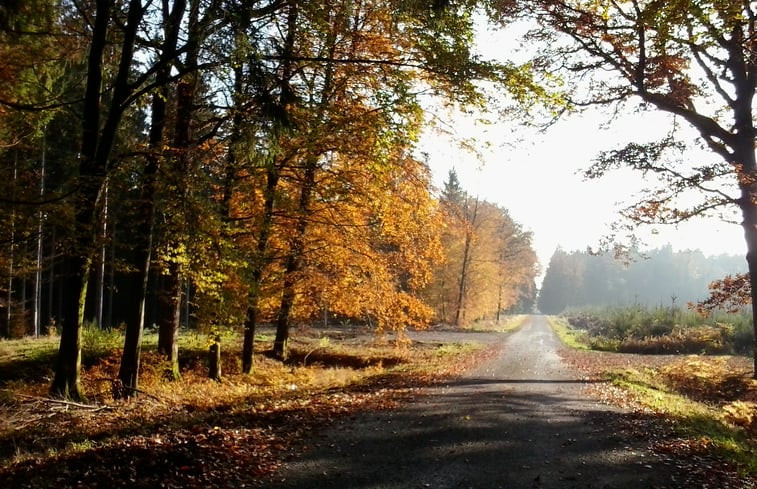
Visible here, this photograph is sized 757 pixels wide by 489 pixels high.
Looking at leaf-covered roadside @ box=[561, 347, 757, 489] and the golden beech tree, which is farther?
the golden beech tree

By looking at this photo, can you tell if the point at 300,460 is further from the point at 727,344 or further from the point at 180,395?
the point at 727,344

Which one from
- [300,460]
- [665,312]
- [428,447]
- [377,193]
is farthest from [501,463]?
[665,312]

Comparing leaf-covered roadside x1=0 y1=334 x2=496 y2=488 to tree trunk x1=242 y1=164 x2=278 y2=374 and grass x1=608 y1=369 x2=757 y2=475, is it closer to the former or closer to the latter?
tree trunk x1=242 y1=164 x2=278 y2=374

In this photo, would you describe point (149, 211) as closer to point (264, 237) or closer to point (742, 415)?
point (264, 237)

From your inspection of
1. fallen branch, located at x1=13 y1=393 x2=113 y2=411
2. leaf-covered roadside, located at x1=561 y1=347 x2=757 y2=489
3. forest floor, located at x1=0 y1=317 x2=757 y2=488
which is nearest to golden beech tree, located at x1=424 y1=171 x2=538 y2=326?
leaf-covered roadside, located at x1=561 y1=347 x2=757 y2=489

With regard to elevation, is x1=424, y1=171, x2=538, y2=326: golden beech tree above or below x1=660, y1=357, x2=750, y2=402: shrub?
above

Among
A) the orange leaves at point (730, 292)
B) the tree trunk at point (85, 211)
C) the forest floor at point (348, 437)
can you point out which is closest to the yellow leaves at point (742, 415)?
the forest floor at point (348, 437)

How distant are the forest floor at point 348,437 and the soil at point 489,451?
0.03 m

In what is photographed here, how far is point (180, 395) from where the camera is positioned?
35.3 ft

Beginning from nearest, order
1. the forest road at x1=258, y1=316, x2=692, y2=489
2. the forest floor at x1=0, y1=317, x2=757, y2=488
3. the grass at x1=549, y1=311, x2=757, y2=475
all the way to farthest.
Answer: the forest floor at x1=0, y1=317, x2=757, y2=488
the forest road at x1=258, y1=316, x2=692, y2=489
the grass at x1=549, y1=311, x2=757, y2=475

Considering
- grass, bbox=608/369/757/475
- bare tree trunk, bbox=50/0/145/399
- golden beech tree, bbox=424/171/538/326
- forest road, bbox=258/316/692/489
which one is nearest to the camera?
forest road, bbox=258/316/692/489

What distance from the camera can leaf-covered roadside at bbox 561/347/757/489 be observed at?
6.42 meters

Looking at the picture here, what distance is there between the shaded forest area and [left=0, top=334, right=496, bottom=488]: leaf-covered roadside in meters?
1.28

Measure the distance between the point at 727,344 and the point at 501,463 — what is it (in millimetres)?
22989
